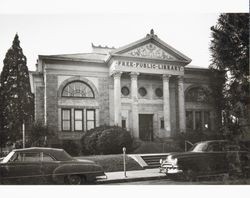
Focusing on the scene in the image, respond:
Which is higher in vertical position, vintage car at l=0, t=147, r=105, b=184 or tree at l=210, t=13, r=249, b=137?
tree at l=210, t=13, r=249, b=137

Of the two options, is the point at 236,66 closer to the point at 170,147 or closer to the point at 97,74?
the point at 170,147

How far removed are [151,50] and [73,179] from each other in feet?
16.1

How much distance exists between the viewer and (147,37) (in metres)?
8.88

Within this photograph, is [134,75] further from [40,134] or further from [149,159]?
[40,134]

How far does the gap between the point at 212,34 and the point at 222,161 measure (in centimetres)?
329

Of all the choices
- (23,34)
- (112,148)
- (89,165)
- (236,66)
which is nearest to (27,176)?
(89,165)

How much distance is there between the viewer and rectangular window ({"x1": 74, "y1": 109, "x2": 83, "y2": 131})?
9.99 metres

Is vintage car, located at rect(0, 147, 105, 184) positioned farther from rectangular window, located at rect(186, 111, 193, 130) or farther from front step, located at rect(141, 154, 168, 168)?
rectangular window, located at rect(186, 111, 193, 130)

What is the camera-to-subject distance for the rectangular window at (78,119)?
32.8 ft

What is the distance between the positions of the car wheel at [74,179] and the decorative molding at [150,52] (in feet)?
13.3

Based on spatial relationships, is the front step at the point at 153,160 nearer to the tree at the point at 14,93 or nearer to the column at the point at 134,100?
the column at the point at 134,100

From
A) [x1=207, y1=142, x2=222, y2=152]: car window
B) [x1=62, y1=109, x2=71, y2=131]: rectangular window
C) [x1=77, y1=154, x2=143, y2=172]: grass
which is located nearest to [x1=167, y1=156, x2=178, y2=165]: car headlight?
[x1=207, y1=142, x2=222, y2=152]: car window

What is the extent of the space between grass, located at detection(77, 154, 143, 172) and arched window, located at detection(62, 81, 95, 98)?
9.83 feet

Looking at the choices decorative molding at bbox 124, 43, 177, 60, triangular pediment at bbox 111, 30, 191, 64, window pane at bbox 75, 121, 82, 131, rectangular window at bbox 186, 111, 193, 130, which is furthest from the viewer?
window pane at bbox 75, 121, 82, 131
